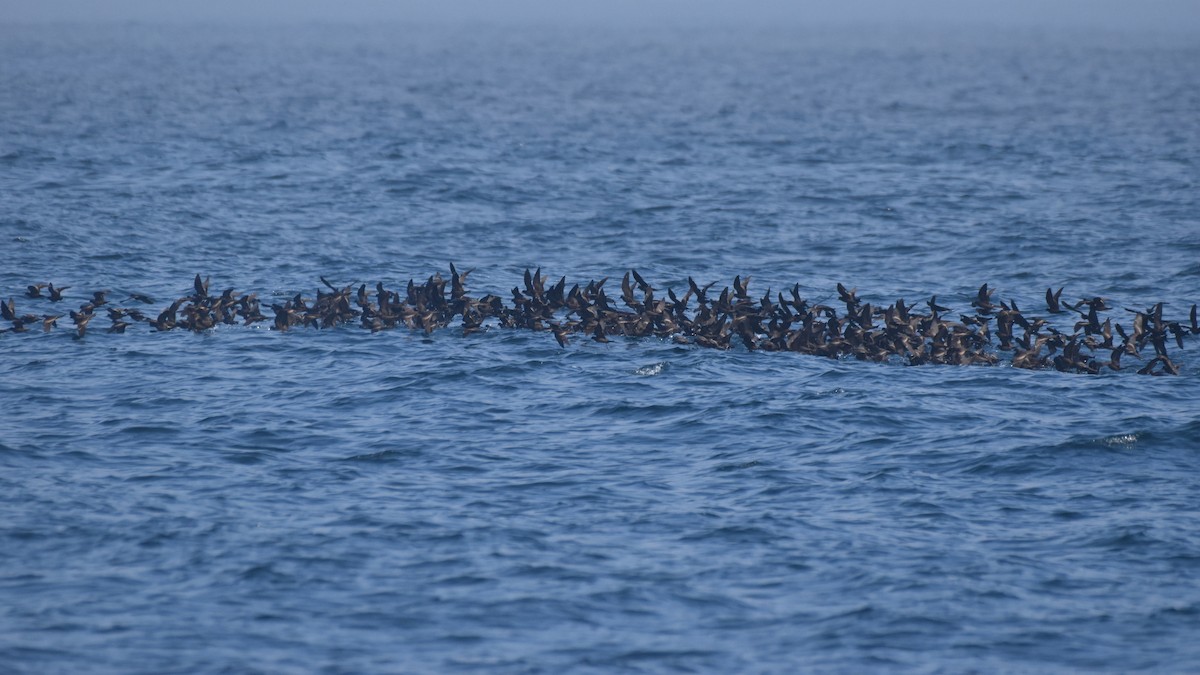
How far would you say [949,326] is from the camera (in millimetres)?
29031

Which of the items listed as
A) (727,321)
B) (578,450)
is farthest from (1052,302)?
(578,450)

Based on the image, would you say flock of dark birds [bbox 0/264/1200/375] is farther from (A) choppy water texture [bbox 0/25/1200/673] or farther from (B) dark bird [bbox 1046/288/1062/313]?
(A) choppy water texture [bbox 0/25/1200/673]

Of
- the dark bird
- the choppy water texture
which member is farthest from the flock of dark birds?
the choppy water texture

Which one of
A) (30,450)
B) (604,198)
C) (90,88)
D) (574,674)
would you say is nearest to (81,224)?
(604,198)

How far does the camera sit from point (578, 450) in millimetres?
23391

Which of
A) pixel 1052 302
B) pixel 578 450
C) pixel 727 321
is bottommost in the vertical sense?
pixel 578 450

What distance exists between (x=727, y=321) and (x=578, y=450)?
30.6ft

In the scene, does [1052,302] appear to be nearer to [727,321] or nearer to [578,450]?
[727,321]

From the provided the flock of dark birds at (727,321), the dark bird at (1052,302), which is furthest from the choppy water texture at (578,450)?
the dark bird at (1052,302)

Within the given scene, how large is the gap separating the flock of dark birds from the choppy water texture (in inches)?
22.2

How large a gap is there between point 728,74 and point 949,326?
95.9 m

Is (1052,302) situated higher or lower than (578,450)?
higher

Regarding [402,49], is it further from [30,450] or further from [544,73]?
[30,450]

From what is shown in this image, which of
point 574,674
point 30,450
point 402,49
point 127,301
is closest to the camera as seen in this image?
point 574,674
